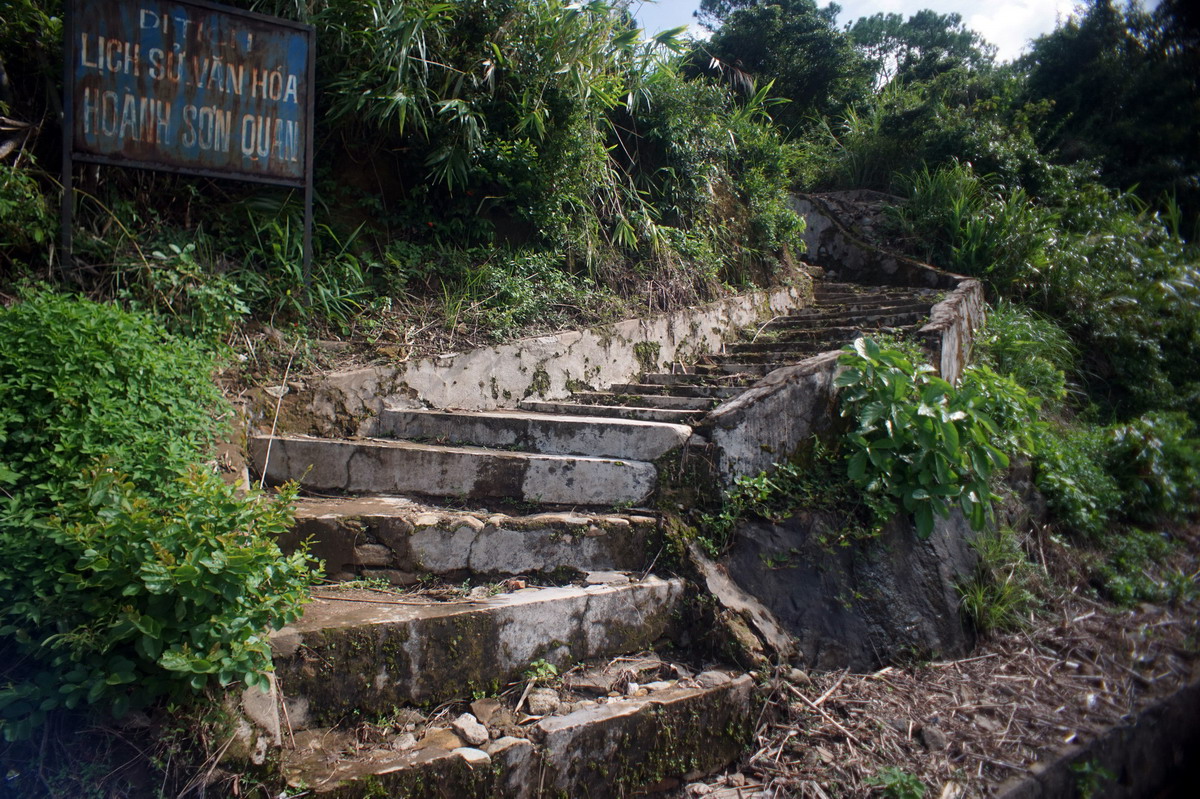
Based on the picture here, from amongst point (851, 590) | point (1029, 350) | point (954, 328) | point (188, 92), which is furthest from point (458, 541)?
point (1029, 350)

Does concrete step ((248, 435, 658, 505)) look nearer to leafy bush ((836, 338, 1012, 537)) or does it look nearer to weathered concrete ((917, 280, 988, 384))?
leafy bush ((836, 338, 1012, 537))

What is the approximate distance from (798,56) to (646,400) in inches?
438

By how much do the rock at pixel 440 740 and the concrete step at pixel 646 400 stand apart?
84.8 inches

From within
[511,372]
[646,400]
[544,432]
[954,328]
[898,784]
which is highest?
[954,328]

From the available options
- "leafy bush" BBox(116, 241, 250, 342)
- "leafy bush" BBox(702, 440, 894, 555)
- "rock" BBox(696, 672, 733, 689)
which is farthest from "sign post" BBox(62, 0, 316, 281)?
"rock" BBox(696, 672, 733, 689)

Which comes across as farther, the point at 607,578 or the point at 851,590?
the point at 851,590

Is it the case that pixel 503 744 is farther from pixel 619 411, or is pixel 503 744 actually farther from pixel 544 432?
pixel 619 411

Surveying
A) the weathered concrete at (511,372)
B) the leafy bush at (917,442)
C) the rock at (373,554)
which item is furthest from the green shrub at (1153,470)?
the rock at (373,554)

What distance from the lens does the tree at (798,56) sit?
41.8ft

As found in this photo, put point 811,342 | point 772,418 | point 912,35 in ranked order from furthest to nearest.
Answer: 1. point 912,35
2. point 811,342
3. point 772,418

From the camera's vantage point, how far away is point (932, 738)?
2643 millimetres

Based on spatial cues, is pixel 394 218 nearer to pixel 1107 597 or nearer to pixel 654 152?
pixel 654 152

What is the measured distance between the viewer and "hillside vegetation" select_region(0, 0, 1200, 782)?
1810mm

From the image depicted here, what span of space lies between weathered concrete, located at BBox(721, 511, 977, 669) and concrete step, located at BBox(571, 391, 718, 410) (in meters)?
0.93
